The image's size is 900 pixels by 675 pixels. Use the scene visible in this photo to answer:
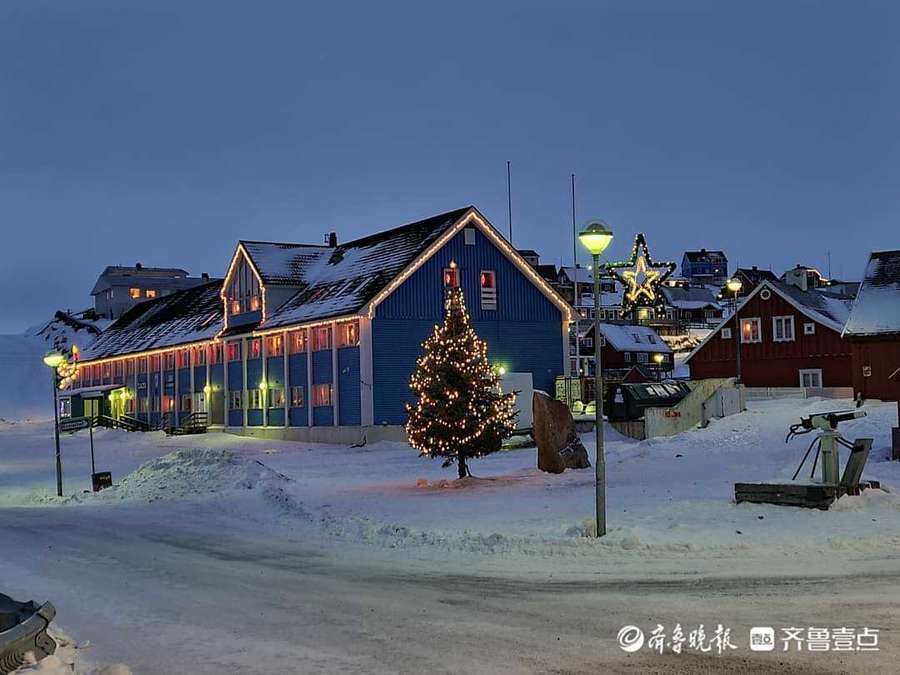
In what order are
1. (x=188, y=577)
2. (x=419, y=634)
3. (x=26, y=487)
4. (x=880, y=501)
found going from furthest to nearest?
(x=26, y=487), (x=880, y=501), (x=188, y=577), (x=419, y=634)

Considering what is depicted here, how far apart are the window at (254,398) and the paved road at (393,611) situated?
39.7 metres

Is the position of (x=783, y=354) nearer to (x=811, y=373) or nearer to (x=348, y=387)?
(x=811, y=373)

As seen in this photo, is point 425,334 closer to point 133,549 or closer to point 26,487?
Result: point 26,487

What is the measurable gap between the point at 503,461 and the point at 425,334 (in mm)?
15158

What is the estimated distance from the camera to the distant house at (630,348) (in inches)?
3735

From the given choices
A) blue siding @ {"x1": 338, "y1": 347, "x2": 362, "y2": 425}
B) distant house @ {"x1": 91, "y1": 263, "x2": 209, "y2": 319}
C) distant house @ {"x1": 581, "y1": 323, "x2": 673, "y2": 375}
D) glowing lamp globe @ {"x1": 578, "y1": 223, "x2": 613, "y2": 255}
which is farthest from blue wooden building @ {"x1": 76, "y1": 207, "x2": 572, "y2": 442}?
distant house @ {"x1": 91, "y1": 263, "x2": 209, "y2": 319}

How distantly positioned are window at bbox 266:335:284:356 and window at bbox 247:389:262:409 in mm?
2477

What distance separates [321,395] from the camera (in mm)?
50062

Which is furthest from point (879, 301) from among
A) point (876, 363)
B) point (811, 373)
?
point (811, 373)

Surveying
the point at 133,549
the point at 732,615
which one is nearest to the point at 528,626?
the point at 732,615

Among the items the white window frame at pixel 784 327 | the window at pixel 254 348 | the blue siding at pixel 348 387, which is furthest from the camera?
the white window frame at pixel 784 327

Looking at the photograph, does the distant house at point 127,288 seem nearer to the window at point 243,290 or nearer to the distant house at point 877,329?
the window at point 243,290

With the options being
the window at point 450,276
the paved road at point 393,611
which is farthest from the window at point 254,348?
the paved road at point 393,611

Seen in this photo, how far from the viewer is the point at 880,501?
18203 mm
